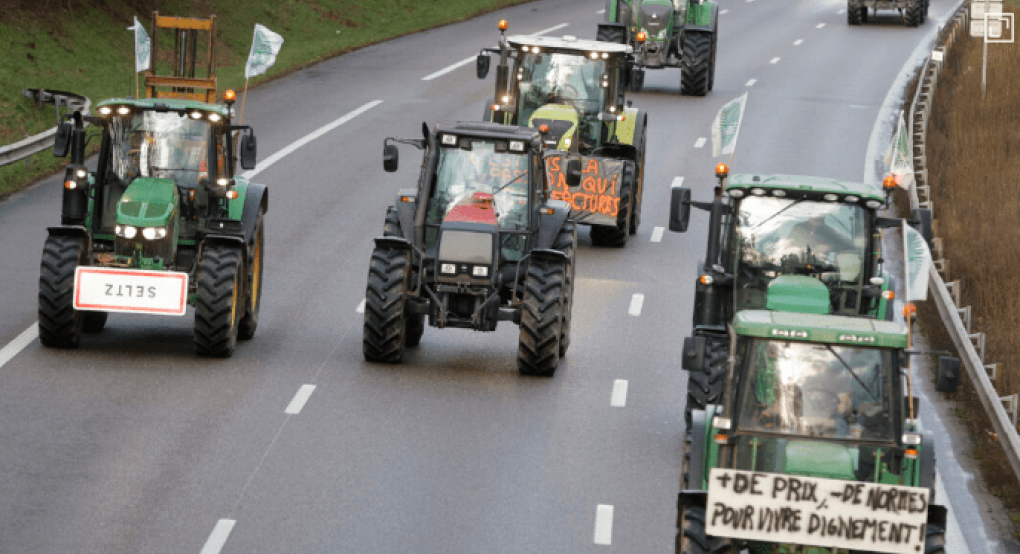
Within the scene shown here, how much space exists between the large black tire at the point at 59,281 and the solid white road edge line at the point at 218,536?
551cm

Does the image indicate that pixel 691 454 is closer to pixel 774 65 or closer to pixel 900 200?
pixel 900 200

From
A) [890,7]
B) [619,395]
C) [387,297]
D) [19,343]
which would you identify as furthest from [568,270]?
[890,7]

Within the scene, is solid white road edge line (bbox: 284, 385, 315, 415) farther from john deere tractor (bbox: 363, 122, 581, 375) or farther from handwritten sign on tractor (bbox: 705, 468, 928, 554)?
handwritten sign on tractor (bbox: 705, 468, 928, 554)

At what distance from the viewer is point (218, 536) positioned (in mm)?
15820

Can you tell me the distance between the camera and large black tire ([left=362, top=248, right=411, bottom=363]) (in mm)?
21109

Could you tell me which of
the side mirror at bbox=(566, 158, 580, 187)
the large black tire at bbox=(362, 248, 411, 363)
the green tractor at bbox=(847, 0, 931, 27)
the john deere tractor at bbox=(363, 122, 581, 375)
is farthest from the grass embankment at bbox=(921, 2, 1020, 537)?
the large black tire at bbox=(362, 248, 411, 363)

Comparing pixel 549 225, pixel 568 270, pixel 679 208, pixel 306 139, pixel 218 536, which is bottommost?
pixel 218 536

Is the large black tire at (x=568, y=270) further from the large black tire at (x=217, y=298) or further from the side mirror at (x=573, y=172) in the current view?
the large black tire at (x=217, y=298)

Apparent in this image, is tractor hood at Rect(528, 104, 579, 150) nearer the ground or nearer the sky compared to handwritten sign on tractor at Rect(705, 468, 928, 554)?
nearer the sky

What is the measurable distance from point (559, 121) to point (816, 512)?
1744 centimetres

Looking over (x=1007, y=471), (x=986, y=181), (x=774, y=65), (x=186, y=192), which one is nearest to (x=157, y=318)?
(x=186, y=192)

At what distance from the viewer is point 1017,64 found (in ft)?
163

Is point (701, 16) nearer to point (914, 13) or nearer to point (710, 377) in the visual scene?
point (914, 13)

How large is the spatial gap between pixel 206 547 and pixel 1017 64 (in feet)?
125
